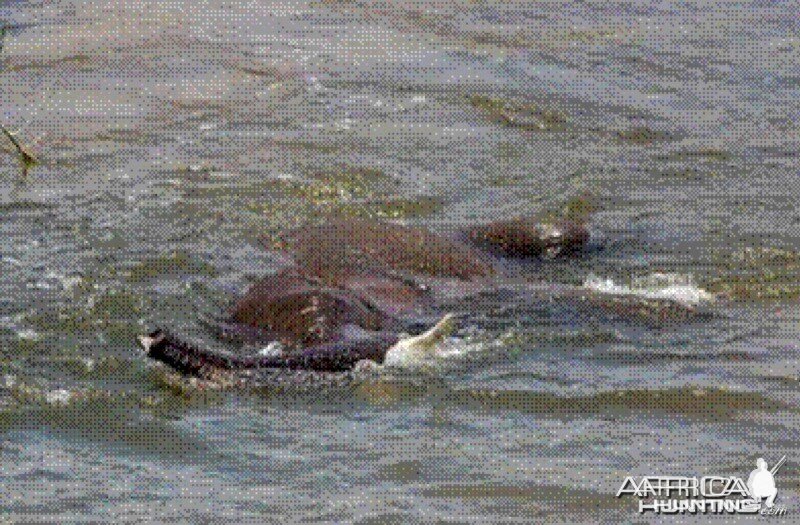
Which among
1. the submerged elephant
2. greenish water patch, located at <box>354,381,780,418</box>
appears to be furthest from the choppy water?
the submerged elephant

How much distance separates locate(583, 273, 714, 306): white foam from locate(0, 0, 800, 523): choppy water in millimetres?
17

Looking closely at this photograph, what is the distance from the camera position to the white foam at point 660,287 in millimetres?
7426

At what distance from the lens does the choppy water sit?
575 cm

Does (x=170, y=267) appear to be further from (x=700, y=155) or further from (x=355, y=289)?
(x=700, y=155)

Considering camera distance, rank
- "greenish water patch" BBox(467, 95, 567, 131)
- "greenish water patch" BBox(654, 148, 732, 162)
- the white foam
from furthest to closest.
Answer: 1. "greenish water patch" BBox(467, 95, 567, 131)
2. "greenish water patch" BBox(654, 148, 732, 162)
3. the white foam

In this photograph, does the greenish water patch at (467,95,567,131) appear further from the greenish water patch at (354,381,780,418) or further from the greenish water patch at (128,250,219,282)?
the greenish water patch at (354,381,780,418)

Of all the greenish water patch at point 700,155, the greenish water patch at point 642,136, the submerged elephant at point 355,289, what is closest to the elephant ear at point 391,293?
the submerged elephant at point 355,289

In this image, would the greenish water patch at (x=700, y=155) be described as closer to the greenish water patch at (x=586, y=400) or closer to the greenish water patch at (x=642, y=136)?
the greenish water patch at (x=642, y=136)

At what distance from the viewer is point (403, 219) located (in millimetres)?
8562

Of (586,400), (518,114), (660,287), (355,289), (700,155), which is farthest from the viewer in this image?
(518,114)

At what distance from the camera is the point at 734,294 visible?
752 centimetres

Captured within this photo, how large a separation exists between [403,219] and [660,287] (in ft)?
4.49

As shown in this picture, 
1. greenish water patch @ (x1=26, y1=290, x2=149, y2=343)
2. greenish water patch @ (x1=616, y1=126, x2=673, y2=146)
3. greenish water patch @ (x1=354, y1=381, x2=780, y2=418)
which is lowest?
greenish water patch @ (x1=354, y1=381, x2=780, y2=418)

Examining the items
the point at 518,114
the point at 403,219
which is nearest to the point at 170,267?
the point at 403,219
